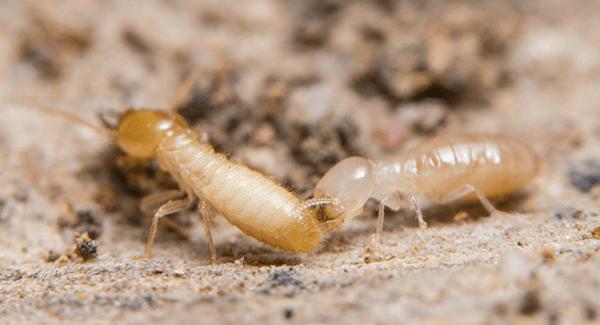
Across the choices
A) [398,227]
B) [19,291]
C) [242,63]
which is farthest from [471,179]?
[19,291]

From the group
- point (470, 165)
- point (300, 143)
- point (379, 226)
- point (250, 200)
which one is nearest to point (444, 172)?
point (470, 165)

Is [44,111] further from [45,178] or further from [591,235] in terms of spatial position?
[591,235]

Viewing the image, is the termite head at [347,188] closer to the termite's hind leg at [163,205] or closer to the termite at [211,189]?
the termite at [211,189]

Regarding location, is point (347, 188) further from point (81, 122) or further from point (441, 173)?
point (81, 122)

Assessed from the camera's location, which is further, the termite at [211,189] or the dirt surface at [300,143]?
the termite at [211,189]

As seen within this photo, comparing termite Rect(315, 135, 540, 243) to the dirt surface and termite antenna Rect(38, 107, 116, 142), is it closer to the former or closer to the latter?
the dirt surface

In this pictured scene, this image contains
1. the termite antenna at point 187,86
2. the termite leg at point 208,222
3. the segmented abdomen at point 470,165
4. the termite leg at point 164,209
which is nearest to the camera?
the termite leg at point 208,222

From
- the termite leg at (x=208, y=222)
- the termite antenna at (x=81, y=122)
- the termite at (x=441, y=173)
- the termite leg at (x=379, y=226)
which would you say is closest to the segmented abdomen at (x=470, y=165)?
the termite at (x=441, y=173)

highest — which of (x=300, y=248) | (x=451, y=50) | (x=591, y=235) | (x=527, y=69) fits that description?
(x=451, y=50)
